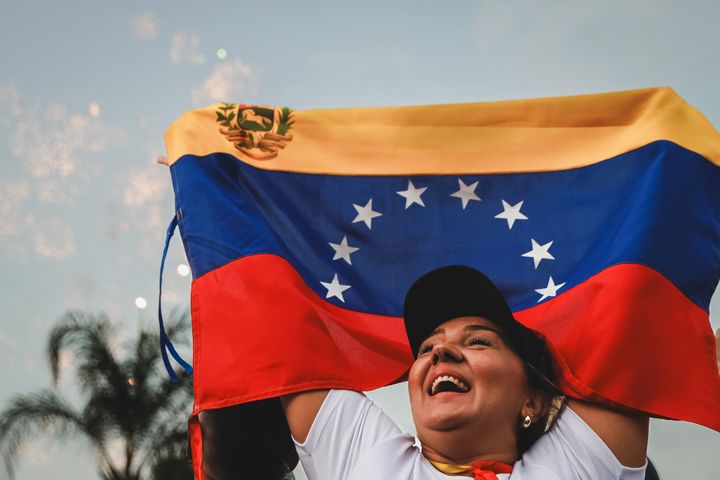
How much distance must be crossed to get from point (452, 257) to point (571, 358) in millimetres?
817

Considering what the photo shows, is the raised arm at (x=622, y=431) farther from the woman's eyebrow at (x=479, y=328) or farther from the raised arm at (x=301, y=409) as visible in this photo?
the raised arm at (x=301, y=409)

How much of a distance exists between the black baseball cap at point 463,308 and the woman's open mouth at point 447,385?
0.31 metres

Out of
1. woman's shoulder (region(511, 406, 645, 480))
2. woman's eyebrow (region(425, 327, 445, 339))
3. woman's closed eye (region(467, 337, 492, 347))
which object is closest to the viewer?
woman's shoulder (region(511, 406, 645, 480))

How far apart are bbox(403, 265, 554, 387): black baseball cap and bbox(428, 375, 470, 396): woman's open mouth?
1.01ft

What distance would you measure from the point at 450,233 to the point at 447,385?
921 mm

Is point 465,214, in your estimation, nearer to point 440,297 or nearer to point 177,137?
point 440,297

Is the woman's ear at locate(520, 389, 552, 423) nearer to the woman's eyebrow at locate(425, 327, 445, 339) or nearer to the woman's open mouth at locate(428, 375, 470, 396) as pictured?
the woman's open mouth at locate(428, 375, 470, 396)

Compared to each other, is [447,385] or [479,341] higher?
[479,341]

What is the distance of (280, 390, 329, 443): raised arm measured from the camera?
2857 mm

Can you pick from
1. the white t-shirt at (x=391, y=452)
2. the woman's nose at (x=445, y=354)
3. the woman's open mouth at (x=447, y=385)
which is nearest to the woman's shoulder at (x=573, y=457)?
the white t-shirt at (x=391, y=452)

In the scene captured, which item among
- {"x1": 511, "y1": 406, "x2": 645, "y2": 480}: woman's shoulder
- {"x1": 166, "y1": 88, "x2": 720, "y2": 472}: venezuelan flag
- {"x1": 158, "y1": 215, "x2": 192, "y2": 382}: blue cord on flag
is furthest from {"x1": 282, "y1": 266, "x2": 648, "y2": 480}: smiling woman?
{"x1": 158, "y1": 215, "x2": 192, "y2": 382}: blue cord on flag

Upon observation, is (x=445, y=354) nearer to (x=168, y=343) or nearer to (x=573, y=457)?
(x=573, y=457)

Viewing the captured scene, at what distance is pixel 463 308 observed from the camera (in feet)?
10.4

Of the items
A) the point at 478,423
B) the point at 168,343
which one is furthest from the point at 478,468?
the point at 168,343
